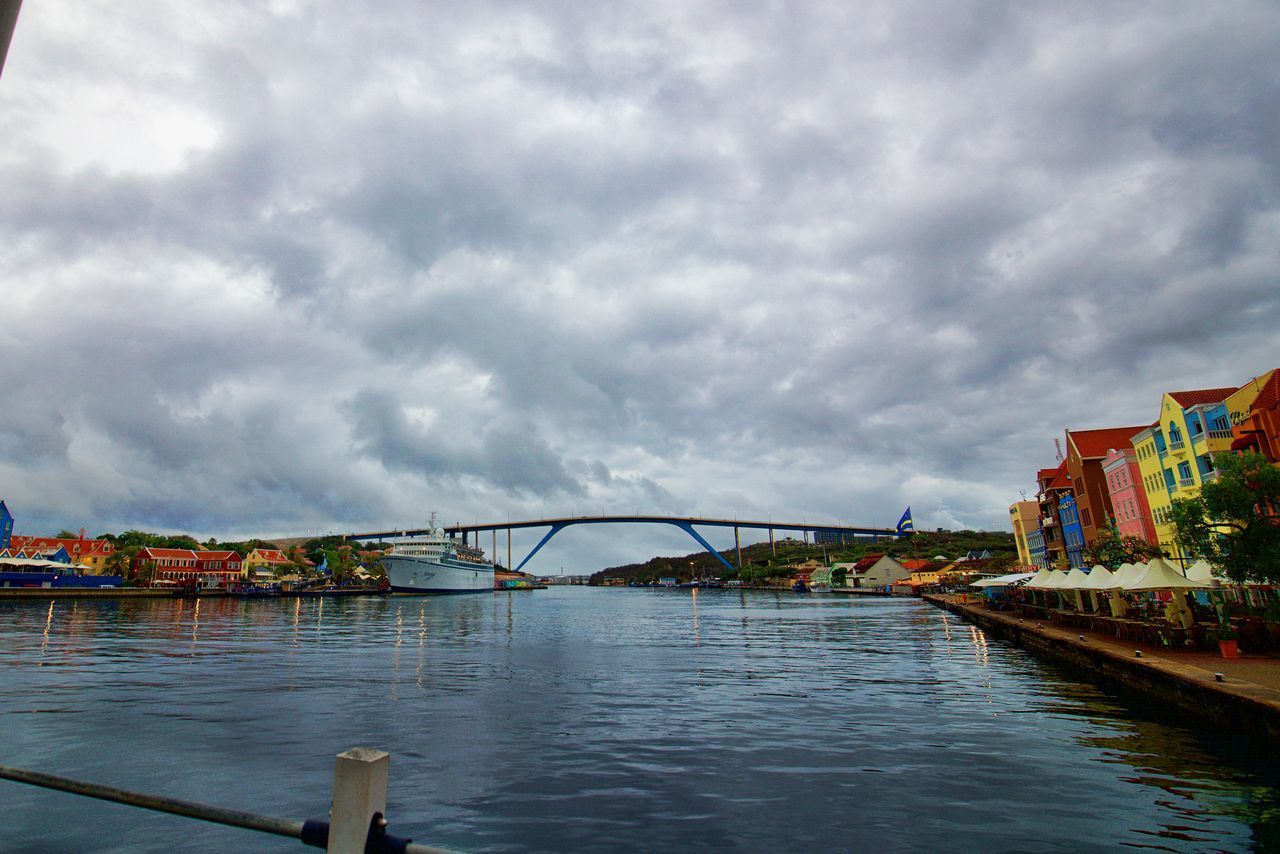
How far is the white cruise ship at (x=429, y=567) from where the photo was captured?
14675cm

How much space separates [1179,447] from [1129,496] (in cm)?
1449

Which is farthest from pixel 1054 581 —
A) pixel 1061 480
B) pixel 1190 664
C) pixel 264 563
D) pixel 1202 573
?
pixel 264 563

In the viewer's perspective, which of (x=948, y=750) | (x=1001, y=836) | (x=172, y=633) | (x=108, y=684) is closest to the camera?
(x=1001, y=836)

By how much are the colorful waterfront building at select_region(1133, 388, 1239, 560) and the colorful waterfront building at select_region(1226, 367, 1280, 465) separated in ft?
6.58

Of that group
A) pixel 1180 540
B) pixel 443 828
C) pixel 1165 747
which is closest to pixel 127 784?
pixel 443 828

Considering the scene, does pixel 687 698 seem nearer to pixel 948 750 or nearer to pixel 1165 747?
pixel 948 750

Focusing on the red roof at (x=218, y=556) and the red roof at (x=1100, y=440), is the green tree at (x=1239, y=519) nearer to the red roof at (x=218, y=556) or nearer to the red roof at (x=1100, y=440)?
the red roof at (x=1100, y=440)

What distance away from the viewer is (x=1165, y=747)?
621 inches

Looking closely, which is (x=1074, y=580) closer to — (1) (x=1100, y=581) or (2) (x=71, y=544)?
(1) (x=1100, y=581)

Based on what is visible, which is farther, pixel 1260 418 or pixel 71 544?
pixel 71 544

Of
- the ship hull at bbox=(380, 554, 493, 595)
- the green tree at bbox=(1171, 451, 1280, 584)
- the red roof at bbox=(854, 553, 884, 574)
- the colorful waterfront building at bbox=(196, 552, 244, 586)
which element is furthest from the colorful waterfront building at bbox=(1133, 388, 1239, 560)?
the colorful waterfront building at bbox=(196, 552, 244, 586)

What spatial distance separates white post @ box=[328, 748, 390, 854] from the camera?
3.01 m

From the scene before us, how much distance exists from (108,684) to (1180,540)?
42.2 meters

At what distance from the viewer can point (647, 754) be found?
15516mm
